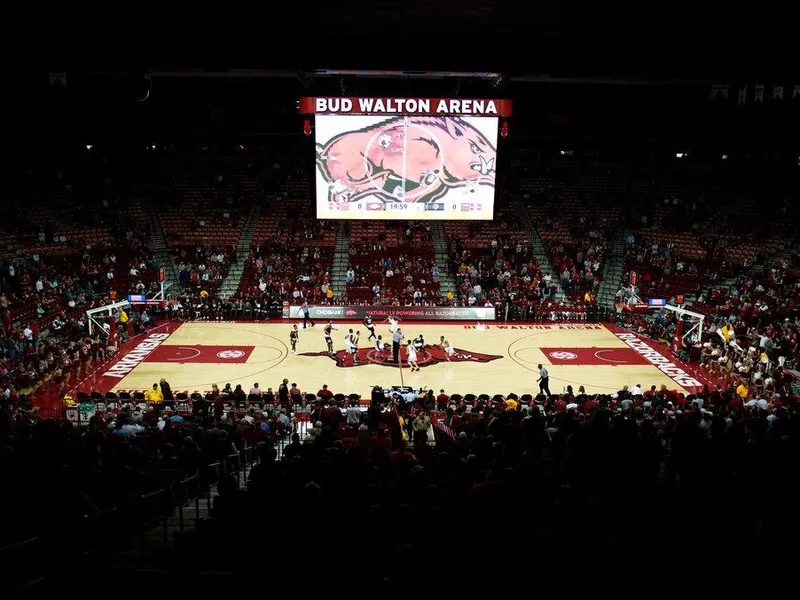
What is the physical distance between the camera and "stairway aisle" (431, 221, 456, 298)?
38.9 m

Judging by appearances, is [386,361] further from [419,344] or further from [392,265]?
[392,265]

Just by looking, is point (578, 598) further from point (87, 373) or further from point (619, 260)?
point (619, 260)

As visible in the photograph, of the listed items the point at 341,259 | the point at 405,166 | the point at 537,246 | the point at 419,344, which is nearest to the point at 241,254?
the point at 341,259

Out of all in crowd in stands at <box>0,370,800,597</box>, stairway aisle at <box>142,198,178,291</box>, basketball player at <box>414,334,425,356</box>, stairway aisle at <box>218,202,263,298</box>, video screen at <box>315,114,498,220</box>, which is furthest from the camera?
stairway aisle at <box>142,198,178,291</box>

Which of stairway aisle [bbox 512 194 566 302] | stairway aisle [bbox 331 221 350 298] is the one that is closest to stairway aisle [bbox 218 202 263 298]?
stairway aisle [bbox 331 221 350 298]

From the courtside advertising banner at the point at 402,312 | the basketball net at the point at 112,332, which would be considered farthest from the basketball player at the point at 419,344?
the basketball net at the point at 112,332

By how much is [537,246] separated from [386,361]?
58.9 feet

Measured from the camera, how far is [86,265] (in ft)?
117

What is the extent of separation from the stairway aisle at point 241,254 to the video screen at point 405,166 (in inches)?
407

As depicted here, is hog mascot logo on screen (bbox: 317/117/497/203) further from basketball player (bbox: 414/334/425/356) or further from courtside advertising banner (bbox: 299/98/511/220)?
basketball player (bbox: 414/334/425/356)

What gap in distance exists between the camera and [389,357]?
92.1 ft

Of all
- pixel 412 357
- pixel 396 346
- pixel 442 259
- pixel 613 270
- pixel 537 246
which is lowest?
pixel 412 357

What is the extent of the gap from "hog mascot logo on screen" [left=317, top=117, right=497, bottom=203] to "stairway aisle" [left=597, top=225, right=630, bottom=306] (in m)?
11.8

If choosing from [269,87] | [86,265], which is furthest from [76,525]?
[269,87]
